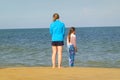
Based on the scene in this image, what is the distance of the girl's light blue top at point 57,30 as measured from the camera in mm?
12961

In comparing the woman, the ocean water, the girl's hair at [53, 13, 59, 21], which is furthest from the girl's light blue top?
the ocean water

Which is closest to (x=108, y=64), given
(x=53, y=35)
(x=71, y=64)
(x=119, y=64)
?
(x=119, y=64)

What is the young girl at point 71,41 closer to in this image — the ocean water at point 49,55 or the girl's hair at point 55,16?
the girl's hair at point 55,16

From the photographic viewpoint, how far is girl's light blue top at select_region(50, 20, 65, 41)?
13.0 m

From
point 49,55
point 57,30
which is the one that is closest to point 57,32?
point 57,30

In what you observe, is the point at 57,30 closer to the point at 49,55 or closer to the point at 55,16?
the point at 55,16
